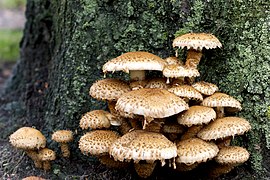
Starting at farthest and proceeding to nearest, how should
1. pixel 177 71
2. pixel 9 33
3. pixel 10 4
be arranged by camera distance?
pixel 10 4 → pixel 9 33 → pixel 177 71

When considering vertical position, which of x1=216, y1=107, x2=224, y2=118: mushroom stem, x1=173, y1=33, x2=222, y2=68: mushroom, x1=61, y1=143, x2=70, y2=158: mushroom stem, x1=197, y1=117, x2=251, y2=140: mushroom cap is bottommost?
x1=61, y1=143, x2=70, y2=158: mushroom stem

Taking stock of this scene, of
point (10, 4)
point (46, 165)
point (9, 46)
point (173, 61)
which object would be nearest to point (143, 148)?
point (173, 61)

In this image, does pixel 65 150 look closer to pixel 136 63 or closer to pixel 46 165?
pixel 46 165

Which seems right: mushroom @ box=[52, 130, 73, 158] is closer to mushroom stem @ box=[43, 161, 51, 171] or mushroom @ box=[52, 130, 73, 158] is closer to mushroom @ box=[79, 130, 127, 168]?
mushroom stem @ box=[43, 161, 51, 171]

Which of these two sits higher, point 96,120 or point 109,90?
point 109,90

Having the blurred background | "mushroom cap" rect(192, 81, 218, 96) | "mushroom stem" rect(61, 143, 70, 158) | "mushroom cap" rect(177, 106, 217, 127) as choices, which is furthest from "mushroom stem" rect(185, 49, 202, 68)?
the blurred background

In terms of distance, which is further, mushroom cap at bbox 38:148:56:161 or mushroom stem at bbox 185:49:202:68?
mushroom cap at bbox 38:148:56:161

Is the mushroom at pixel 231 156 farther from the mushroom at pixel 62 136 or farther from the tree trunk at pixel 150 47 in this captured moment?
the mushroom at pixel 62 136
